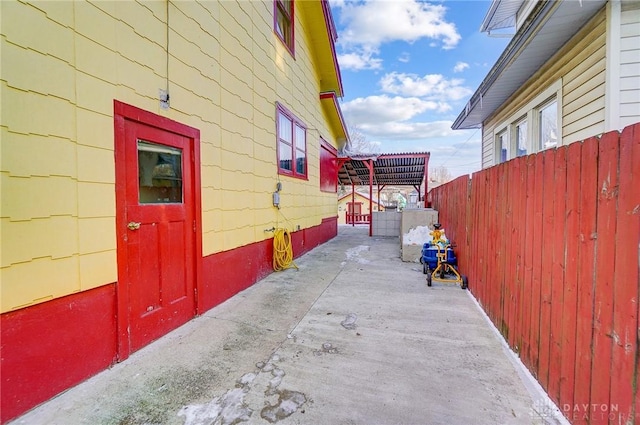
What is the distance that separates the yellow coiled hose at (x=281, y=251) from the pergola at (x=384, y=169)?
573 cm

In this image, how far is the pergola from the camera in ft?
35.6

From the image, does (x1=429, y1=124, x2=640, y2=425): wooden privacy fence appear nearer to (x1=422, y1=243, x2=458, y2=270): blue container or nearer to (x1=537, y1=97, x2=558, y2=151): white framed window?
(x1=422, y1=243, x2=458, y2=270): blue container

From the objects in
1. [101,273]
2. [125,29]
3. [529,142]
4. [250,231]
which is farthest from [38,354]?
[529,142]

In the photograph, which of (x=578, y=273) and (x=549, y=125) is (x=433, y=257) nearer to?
(x=549, y=125)

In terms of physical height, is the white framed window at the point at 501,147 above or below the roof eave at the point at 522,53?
below

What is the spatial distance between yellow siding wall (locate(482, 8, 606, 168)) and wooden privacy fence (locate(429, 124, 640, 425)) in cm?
167

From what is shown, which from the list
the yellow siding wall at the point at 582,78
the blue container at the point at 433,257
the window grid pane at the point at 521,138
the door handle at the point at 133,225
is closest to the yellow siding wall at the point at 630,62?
the yellow siding wall at the point at 582,78

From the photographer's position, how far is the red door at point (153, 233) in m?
2.40

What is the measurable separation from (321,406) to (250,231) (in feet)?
9.92

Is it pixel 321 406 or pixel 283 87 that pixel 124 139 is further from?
pixel 283 87

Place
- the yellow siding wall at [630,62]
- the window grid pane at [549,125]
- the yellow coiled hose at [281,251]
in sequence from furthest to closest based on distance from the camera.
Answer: the yellow coiled hose at [281,251] → the window grid pane at [549,125] → the yellow siding wall at [630,62]

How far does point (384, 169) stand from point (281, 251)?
31.1 ft

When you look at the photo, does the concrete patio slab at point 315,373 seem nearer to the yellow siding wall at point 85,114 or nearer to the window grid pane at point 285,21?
the yellow siding wall at point 85,114

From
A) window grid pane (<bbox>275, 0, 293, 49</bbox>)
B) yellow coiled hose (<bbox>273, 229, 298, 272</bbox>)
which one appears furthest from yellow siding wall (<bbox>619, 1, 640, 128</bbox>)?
window grid pane (<bbox>275, 0, 293, 49</bbox>)
